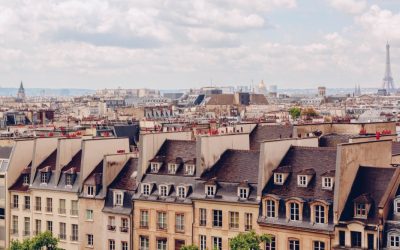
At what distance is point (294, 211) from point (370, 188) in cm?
533

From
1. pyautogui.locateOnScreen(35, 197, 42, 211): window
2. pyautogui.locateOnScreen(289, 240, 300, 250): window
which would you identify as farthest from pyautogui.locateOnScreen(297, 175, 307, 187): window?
pyautogui.locateOnScreen(35, 197, 42, 211): window

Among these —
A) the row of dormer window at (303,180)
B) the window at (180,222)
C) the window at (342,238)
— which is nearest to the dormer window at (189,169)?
the window at (180,222)

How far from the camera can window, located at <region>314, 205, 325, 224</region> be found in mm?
55375

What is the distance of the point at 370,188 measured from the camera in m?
55.5

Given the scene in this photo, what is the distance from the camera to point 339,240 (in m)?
54.3

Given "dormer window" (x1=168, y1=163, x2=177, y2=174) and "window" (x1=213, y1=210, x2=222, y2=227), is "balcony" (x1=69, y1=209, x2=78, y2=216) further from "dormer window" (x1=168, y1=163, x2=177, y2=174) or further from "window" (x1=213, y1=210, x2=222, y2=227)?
"window" (x1=213, y1=210, x2=222, y2=227)

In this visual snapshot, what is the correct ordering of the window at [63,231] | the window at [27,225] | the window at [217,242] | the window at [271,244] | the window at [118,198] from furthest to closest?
the window at [27,225] → the window at [63,231] → the window at [118,198] → the window at [217,242] → the window at [271,244]

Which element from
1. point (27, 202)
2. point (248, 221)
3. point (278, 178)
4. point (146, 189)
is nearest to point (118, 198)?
point (146, 189)

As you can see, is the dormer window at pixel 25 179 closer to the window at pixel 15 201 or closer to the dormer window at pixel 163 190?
the window at pixel 15 201

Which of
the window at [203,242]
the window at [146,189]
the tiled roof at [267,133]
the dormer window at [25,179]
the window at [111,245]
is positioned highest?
the tiled roof at [267,133]

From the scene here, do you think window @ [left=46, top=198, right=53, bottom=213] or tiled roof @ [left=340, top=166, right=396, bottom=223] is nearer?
tiled roof @ [left=340, top=166, right=396, bottom=223]

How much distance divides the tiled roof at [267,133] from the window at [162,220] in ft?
61.2

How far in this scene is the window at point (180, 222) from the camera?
63.7 metres

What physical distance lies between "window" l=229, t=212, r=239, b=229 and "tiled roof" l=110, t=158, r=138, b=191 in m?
10.2
